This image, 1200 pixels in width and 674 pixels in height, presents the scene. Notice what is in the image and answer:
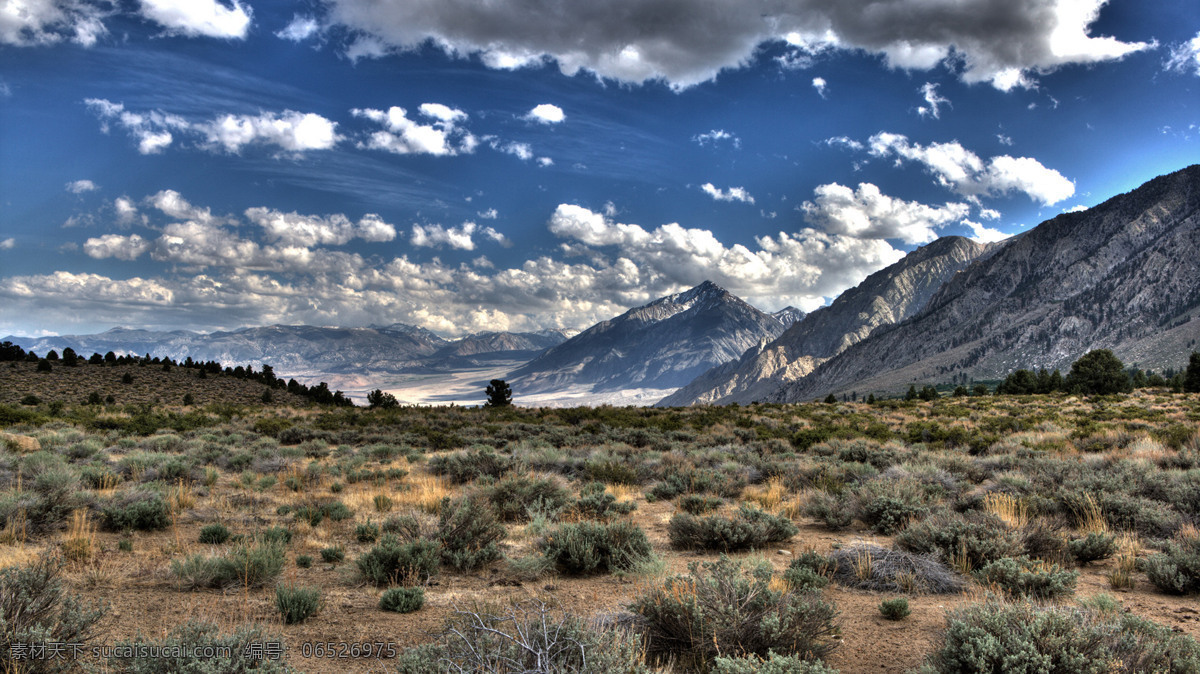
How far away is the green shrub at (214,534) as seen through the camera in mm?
8555

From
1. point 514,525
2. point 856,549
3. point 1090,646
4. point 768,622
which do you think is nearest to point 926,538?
point 856,549

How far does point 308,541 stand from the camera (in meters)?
8.77

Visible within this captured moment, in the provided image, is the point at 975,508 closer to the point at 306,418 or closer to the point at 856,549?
the point at 856,549

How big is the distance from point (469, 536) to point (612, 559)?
2.30m

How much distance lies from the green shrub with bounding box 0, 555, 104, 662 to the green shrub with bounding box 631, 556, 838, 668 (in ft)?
15.2

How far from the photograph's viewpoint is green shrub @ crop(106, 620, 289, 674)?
11.9 feet

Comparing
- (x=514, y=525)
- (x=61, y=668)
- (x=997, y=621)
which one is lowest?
(x=514, y=525)

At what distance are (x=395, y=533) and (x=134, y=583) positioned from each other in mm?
3216

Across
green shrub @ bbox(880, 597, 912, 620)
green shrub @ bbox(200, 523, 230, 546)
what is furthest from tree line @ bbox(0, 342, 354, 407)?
green shrub @ bbox(880, 597, 912, 620)

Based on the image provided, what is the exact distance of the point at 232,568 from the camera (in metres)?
6.73

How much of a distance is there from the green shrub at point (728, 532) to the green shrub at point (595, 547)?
111 cm

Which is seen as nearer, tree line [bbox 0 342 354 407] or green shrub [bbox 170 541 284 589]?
green shrub [bbox 170 541 284 589]

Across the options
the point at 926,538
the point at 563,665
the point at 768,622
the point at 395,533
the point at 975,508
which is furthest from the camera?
the point at 975,508

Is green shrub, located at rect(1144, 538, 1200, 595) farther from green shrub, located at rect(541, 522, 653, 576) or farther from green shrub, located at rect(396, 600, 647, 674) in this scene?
green shrub, located at rect(396, 600, 647, 674)
